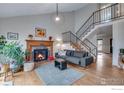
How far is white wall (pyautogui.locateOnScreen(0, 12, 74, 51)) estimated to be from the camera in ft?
6.16

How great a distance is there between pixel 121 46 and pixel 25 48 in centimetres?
286

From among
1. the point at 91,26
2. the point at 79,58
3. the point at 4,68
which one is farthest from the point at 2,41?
the point at 91,26

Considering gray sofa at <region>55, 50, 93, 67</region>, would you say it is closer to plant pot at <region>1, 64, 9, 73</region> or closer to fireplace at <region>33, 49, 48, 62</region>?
fireplace at <region>33, 49, 48, 62</region>

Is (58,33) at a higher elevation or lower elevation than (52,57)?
higher

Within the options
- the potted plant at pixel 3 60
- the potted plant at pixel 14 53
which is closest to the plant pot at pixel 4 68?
the potted plant at pixel 3 60

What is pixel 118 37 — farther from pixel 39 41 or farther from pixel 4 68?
pixel 4 68

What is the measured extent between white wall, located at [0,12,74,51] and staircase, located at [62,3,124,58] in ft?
0.80

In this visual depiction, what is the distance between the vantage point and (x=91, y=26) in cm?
407

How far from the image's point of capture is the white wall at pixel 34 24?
6.16 ft

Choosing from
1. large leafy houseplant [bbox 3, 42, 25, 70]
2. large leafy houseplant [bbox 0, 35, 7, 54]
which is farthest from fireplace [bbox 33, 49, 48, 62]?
large leafy houseplant [bbox 0, 35, 7, 54]

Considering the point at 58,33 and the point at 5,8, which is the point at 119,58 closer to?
the point at 58,33

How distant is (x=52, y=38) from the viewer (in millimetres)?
2574
